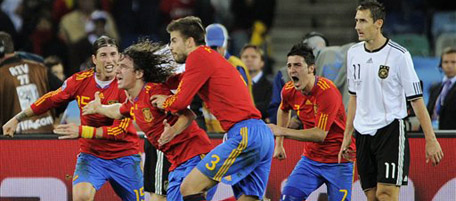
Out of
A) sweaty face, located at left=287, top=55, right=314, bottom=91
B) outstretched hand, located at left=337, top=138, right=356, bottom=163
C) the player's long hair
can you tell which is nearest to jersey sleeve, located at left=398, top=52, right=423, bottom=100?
outstretched hand, located at left=337, top=138, right=356, bottom=163

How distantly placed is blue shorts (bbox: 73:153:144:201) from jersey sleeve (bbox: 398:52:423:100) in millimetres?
2756

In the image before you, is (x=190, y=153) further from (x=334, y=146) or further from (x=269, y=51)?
(x=269, y=51)

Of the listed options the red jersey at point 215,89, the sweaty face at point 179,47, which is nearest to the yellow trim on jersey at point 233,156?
the red jersey at point 215,89

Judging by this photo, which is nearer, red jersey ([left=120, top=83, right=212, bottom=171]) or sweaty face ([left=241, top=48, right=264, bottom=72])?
red jersey ([left=120, top=83, right=212, bottom=171])

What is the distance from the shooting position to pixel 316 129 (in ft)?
28.4

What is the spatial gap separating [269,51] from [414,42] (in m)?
2.38

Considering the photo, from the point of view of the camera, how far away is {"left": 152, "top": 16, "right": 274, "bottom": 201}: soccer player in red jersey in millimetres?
7535

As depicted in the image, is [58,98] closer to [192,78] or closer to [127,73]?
[127,73]

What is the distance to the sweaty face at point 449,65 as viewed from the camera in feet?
37.8

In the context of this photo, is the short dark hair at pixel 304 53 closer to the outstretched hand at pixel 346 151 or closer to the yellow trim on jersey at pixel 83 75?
the outstretched hand at pixel 346 151

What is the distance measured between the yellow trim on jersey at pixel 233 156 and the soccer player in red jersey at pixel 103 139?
171 cm

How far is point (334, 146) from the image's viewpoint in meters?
8.94

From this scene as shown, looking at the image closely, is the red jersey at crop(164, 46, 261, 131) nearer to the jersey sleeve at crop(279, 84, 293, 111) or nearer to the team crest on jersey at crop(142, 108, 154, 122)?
the team crest on jersey at crop(142, 108, 154, 122)

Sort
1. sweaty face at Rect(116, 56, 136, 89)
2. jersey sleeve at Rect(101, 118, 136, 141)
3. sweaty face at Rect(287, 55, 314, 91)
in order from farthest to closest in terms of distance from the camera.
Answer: jersey sleeve at Rect(101, 118, 136, 141), sweaty face at Rect(287, 55, 314, 91), sweaty face at Rect(116, 56, 136, 89)
